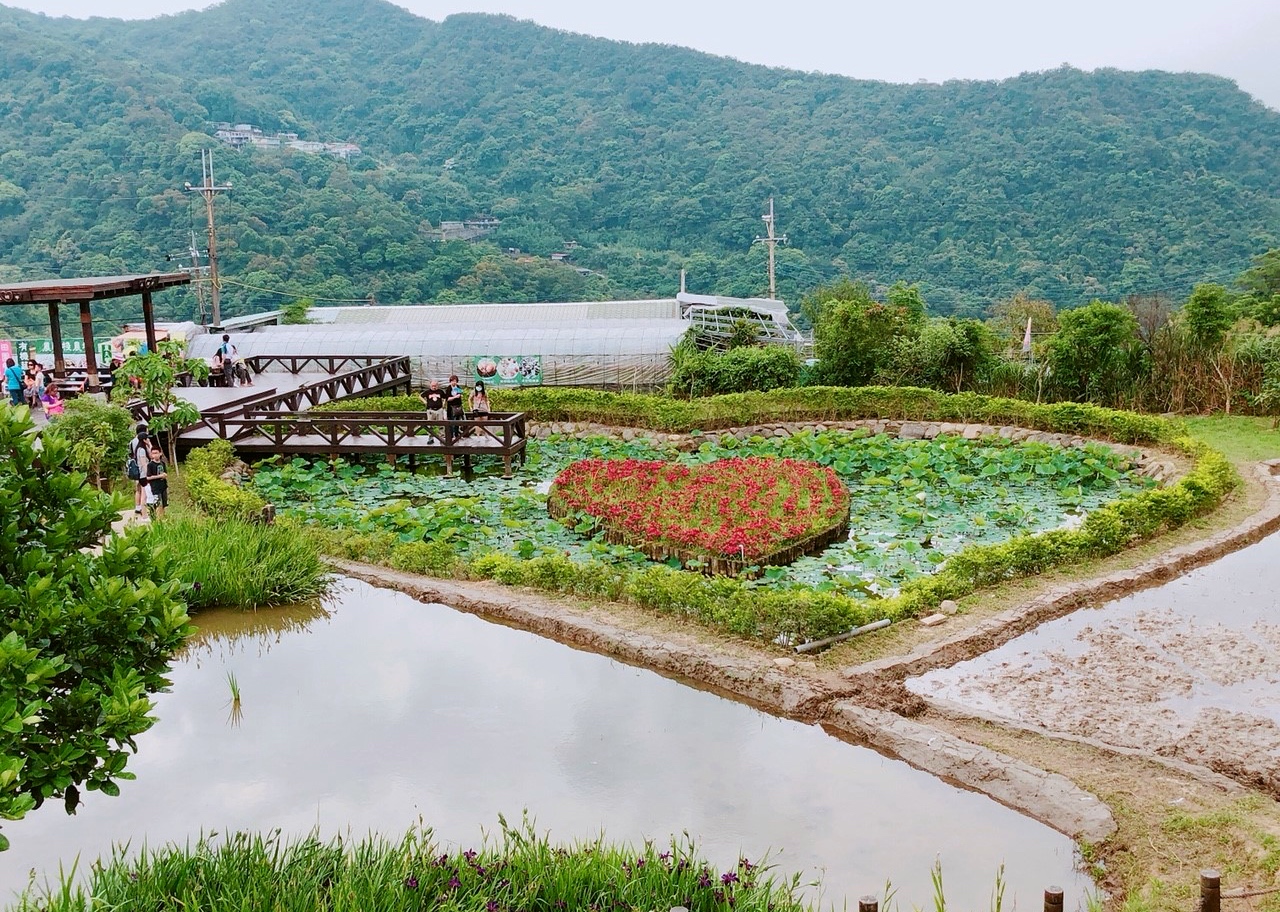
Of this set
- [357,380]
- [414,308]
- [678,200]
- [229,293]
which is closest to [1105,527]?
[357,380]

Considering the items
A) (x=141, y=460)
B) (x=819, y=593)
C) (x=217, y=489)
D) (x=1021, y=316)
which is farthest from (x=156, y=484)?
(x=1021, y=316)

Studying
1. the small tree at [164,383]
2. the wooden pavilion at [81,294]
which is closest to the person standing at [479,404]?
the small tree at [164,383]

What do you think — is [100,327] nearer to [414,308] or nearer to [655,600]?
[414,308]

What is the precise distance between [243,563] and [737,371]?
39.4 ft

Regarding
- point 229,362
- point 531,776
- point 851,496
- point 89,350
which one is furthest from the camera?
point 229,362

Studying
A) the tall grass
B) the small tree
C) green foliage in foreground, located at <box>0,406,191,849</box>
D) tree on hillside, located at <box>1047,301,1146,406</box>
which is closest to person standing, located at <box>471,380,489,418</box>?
the small tree

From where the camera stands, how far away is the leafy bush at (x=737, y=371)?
19969 millimetres

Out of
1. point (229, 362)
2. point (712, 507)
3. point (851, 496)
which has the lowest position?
point (851, 496)

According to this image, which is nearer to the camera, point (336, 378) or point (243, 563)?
point (243, 563)

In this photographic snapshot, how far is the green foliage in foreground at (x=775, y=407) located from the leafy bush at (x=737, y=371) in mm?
1418

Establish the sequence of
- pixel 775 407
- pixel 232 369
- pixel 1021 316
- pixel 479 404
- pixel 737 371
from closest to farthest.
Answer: pixel 479 404 → pixel 775 407 → pixel 737 371 → pixel 232 369 → pixel 1021 316

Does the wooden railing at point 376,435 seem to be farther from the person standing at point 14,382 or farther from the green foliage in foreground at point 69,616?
the green foliage in foreground at point 69,616

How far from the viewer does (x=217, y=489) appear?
12258 millimetres

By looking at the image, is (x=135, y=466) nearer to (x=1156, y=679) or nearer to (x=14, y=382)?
(x=14, y=382)
